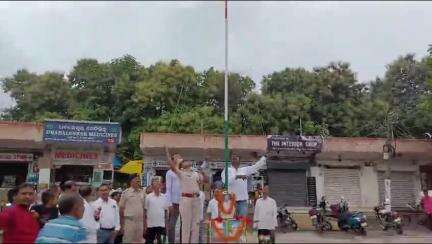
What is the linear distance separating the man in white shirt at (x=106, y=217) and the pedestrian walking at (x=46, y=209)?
81cm

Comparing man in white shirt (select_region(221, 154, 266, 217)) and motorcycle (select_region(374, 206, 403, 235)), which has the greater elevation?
man in white shirt (select_region(221, 154, 266, 217))

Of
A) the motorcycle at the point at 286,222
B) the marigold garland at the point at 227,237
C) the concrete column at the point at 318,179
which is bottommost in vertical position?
the motorcycle at the point at 286,222

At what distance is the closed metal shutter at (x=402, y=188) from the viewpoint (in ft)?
73.4

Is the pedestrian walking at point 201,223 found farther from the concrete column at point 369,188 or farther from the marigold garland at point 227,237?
the concrete column at point 369,188

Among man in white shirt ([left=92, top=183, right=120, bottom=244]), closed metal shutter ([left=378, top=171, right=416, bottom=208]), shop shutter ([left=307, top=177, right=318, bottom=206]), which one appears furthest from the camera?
closed metal shutter ([left=378, top=171, right=416, bottom=208])

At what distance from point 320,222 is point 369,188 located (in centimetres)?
803

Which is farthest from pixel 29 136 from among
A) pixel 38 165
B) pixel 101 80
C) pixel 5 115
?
pixel 5 115

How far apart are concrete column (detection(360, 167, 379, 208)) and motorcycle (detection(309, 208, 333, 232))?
7.49m

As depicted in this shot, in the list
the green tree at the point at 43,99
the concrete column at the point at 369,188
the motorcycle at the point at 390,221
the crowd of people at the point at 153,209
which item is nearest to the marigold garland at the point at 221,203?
the crowd of people at the point at 153,209

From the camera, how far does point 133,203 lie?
8023 mm

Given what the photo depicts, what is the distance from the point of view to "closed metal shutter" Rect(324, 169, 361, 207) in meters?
22.0

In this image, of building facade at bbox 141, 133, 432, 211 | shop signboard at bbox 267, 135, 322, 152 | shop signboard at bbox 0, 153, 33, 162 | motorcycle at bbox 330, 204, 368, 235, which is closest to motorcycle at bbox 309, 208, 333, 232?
motorcycle at bbox 330, 204, 368, 235

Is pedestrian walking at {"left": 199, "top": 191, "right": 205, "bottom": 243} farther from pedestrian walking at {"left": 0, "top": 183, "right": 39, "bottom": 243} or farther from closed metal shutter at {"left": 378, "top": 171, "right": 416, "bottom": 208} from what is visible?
closed metal shutter at {"left": 378, "top": 171, "right": 416, "bottom": 208}

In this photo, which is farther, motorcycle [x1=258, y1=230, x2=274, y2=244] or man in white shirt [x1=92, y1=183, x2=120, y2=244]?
motorcycle [x1=258, y1=230, x2=274, y2=244]
